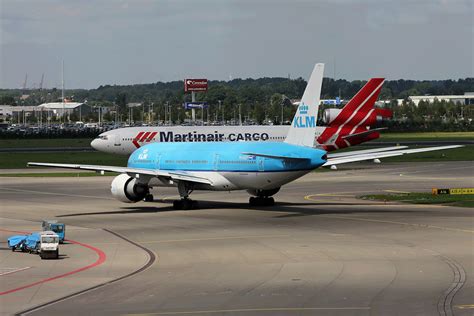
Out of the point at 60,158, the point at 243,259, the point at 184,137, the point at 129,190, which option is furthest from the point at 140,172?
the point at 60,158

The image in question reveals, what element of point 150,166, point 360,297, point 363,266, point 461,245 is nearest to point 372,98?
point 150,166

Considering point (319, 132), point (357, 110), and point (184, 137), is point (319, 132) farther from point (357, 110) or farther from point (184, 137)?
point (184, 137)

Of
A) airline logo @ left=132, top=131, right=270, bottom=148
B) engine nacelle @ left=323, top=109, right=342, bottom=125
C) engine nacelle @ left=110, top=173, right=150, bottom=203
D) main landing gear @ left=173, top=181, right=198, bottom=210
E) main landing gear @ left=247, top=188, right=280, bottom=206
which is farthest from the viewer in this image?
airline logo @ left=132, top=131, right=270, bottom=148

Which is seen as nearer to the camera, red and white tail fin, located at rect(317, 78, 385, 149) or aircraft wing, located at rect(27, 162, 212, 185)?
aircraft wing, located at rect(27, 162, 212, 185)

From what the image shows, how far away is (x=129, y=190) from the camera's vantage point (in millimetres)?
60906

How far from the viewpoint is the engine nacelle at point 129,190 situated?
60.9m

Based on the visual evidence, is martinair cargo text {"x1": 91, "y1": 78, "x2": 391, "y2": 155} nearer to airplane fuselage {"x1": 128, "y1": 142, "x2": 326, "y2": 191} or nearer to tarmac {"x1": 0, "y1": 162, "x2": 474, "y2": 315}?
tarmac {"x1": 0, "y1": 162, "x2": 474, "y2": 315}

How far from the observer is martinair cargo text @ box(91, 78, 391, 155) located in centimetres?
9888

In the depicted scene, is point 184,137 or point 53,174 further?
point 184,137

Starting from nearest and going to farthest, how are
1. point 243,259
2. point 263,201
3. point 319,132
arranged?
point 243,259
point 263,201
point 319,132

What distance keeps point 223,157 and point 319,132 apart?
42879 mm

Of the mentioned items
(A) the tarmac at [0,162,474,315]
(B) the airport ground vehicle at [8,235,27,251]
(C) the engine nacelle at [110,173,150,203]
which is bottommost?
(A) the tarmac at [0,162,474,315]

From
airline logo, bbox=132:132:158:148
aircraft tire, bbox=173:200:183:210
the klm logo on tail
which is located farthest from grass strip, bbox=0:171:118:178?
the klm logo on tail

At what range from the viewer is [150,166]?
64.6 m
